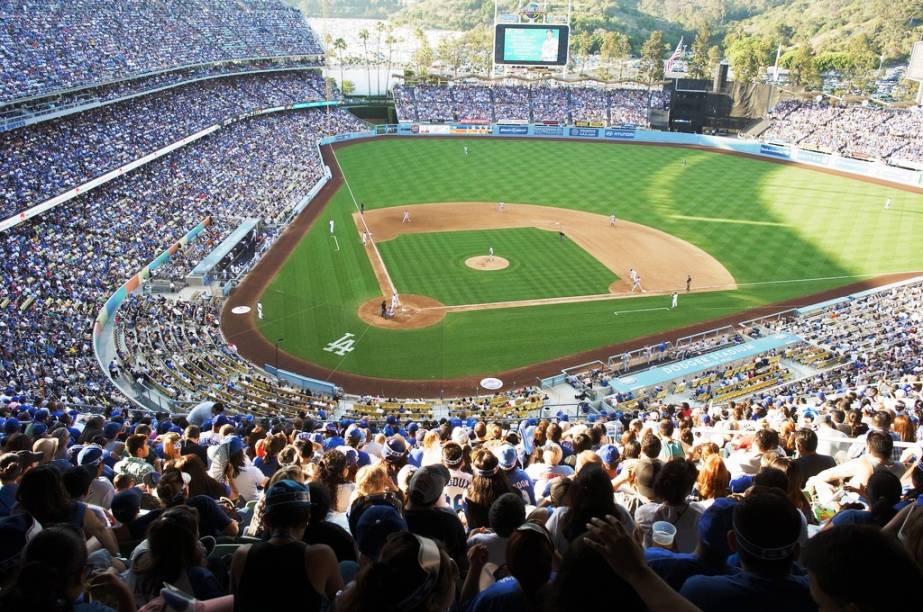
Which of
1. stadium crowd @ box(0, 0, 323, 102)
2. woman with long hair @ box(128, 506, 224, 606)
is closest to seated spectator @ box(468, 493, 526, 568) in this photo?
woman with long hair @ box(128, 506, 224, 606)

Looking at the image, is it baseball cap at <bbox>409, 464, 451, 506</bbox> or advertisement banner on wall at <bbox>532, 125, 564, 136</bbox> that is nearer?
baseball cap at <bbox>409, 464, 451, 506</bbox>

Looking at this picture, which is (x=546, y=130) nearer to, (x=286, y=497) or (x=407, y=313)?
(x=407, y=313)

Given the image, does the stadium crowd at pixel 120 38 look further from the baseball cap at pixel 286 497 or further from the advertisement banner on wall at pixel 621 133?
the baseball cap at pixel 286 497

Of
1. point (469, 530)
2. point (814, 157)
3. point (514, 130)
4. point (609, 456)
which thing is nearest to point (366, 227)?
point (609, 456)

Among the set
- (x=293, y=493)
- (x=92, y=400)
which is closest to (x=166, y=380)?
(x=92, y=400)

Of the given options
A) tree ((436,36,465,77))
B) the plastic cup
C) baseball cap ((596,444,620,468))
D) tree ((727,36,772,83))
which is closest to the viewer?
the plastic cup

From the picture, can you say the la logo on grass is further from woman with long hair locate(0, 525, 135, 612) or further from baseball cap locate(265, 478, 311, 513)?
woman with long hair locate(0, 525, 135, 612)
